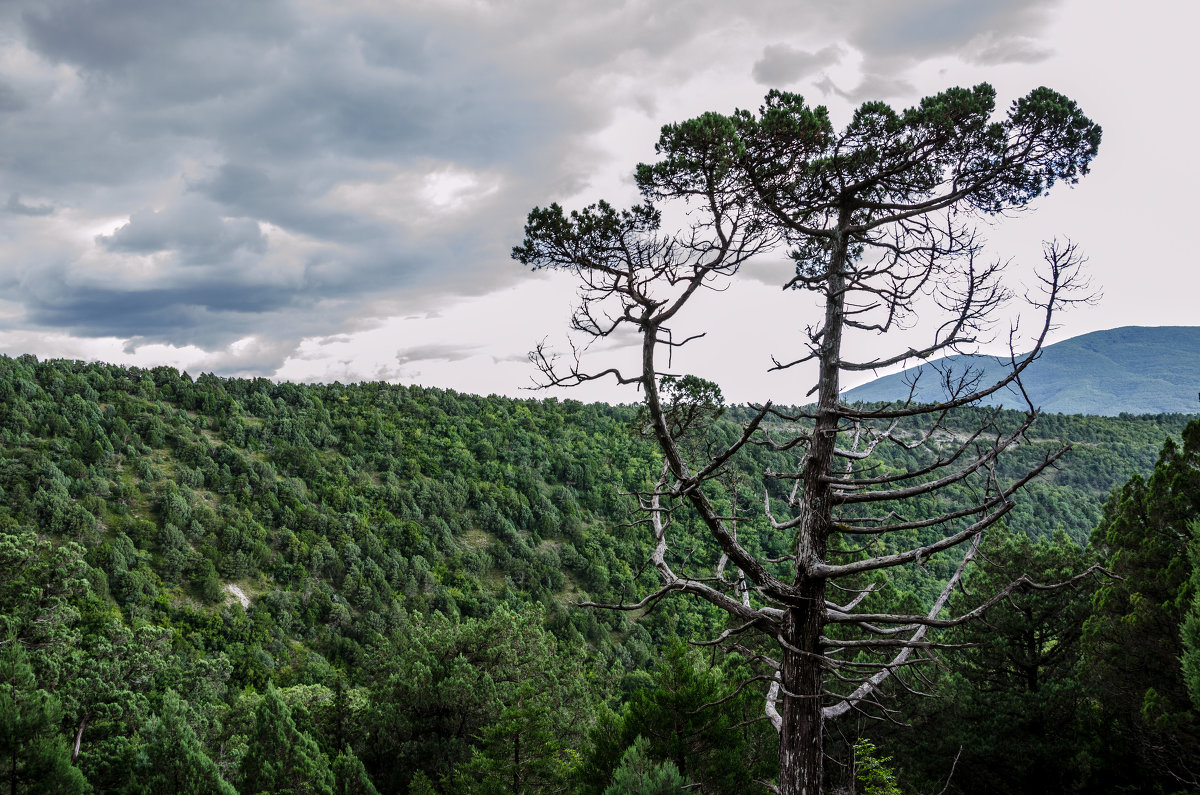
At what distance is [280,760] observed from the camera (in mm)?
15273

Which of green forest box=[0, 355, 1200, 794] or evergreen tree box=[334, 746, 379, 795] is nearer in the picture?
green forest box=[0, 355, 1200, 794]

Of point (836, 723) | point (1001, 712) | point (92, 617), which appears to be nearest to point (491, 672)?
point (836, 723)

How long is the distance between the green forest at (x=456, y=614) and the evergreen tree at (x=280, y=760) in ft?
0.24

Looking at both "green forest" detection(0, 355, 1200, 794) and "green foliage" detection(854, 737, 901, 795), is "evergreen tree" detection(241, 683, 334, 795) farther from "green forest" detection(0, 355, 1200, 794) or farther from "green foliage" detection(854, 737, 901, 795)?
"green foliage" detection(854, 737, 901, 795)

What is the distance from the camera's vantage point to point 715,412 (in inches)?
241

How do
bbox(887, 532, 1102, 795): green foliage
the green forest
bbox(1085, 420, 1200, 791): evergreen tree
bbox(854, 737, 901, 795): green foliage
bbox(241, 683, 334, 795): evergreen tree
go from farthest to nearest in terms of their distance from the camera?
1. bbox(241, 683, 334, 795): evergreen tree
2. bbox(887, 532, 1102, 795): green foliage
3. the green forest
4. bbox(854, 737, 901, 795): green foliage
5. bbox(1085, 420, 1200, 791): evergreen tree

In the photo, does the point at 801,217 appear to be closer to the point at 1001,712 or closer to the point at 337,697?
the point at 1001,712

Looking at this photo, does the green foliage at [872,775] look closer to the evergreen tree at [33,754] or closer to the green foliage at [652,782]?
the green foliage at [652,782]

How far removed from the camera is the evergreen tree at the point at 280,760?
49.0ft

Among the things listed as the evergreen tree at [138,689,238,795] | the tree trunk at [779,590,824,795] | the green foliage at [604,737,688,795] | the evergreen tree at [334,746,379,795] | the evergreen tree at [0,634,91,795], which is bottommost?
the evergreen tree at [334,746,379,795]

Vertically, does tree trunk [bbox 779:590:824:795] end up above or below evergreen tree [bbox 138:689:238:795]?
above

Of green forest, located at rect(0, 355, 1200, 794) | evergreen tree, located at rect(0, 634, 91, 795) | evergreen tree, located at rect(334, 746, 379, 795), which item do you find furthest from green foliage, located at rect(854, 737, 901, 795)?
evergreen tree, located at rect(0, 634, 91, 795)

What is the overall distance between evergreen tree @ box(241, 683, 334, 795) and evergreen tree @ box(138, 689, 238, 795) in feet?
7.86

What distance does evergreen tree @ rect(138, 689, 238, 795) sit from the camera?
12586 millimetres
